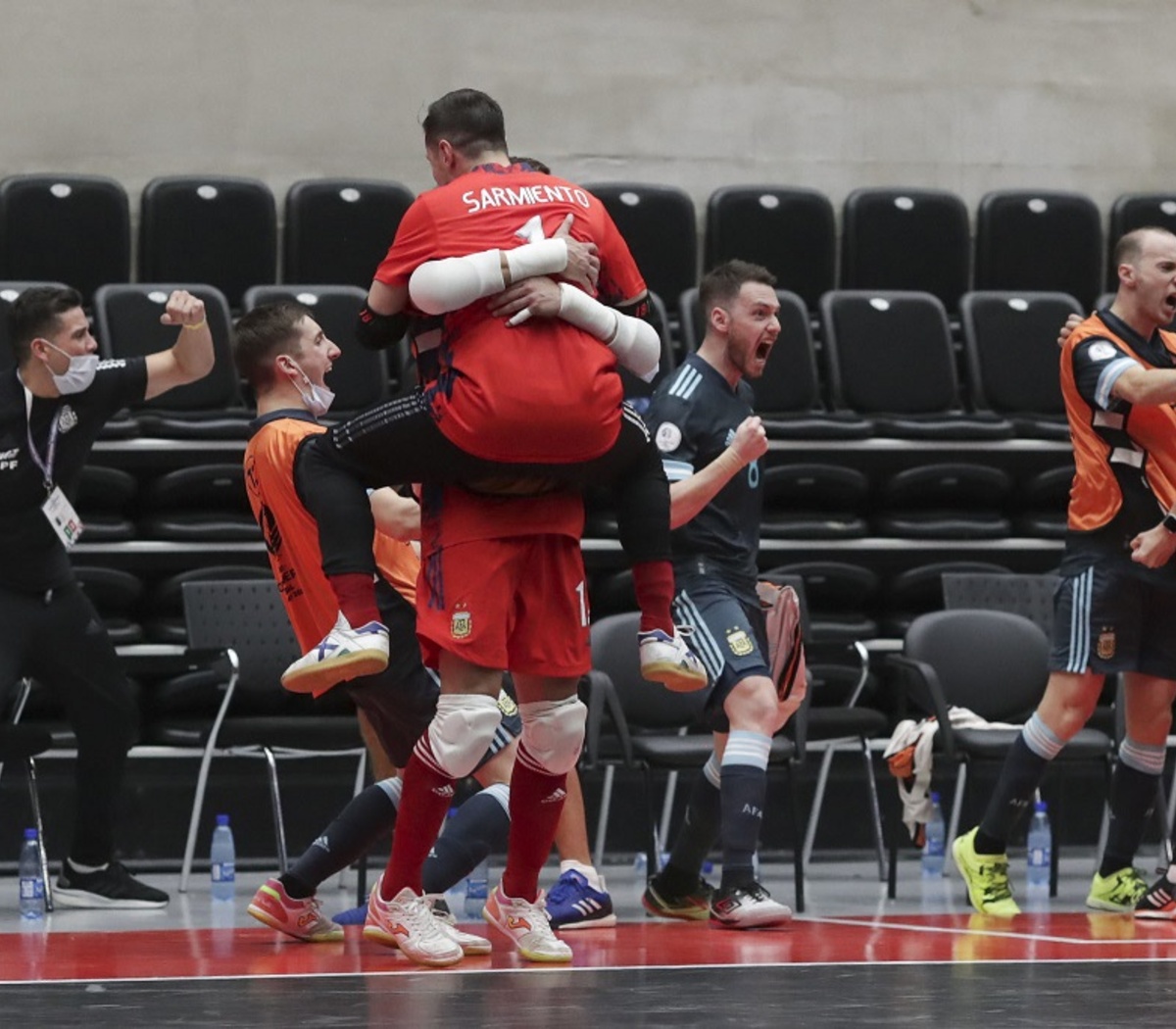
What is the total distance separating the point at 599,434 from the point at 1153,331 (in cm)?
236

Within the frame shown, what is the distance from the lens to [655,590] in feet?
15.5

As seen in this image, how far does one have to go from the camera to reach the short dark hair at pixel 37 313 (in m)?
6.46

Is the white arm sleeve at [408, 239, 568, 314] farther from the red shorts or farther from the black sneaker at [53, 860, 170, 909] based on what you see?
the black sneaker at [53, 860, 170, 909]

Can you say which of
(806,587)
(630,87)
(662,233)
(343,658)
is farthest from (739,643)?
(630,87)

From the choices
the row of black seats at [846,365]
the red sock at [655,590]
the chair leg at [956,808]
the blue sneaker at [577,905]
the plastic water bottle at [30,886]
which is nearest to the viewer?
the red sock at [655,590]

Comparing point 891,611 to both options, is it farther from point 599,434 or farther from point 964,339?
point 599,434

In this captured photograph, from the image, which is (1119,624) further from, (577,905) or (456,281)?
(456,281)

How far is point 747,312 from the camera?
19.7ft

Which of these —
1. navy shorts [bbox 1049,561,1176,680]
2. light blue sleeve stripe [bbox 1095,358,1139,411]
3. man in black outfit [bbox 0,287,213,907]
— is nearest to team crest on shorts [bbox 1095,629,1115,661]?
navy shorts [bbox 1049,561,1176,680]

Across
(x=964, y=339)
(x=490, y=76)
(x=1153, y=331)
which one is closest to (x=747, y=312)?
(x=1153, y=331)

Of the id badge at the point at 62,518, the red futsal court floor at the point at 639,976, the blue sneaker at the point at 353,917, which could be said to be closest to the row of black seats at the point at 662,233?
the id badge at the point at 62,518

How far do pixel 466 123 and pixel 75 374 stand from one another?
7.09 feet

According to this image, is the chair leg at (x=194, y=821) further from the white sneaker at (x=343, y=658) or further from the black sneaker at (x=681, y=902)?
the white sneaker at (x=343, y=658)

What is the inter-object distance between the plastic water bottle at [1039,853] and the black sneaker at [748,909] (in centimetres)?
197
